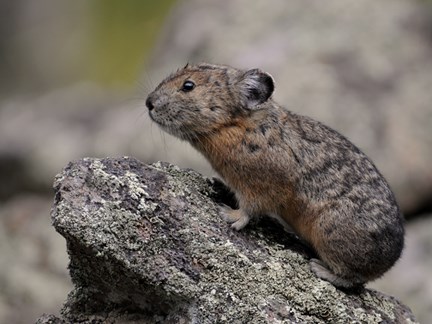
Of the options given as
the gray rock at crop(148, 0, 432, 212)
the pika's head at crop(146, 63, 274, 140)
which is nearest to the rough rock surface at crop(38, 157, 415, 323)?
the pika's head at crop(146, 63, 274, 140)

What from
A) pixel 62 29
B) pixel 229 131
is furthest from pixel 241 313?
pixel 62 29

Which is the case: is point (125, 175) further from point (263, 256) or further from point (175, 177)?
point (263, 256)

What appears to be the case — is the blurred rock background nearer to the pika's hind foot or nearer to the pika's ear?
the pika's ear

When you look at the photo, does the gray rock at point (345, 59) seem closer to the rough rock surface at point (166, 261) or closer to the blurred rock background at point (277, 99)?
the blurred rock background at point (277, 99)

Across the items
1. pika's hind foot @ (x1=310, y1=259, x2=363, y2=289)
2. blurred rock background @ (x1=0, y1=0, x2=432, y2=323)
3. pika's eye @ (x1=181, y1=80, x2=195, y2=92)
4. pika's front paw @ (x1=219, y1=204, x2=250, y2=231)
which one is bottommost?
pika's hind foot @ (x1=310, y1=259, x2=363, y2=289)

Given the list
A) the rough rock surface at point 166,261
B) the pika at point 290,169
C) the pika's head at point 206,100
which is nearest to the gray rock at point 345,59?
the pika at point 290,169

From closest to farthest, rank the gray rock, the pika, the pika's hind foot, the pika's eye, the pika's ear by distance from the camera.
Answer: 1. the pika's hind foot
2. the pika
3. the pika's ear
4. the pika's eye
5. the gray rock

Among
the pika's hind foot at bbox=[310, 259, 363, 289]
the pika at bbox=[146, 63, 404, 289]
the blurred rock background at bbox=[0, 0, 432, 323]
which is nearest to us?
the pika's hind foot at bbox=[310, 259, 363, 289]
